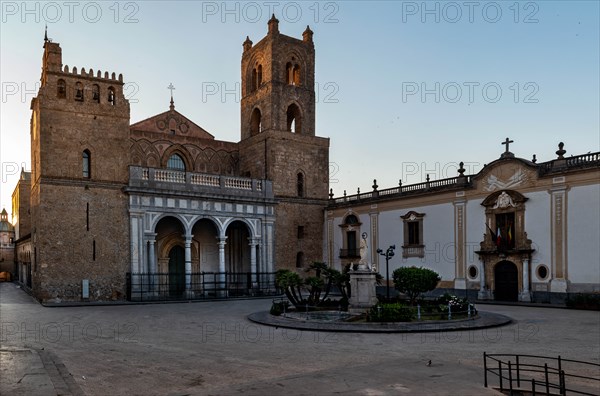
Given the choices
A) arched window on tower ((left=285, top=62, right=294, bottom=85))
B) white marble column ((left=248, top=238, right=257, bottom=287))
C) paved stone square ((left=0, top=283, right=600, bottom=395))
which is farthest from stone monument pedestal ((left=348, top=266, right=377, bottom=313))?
arched window on tower ((left=285, top=62, right=294, bottom=85))

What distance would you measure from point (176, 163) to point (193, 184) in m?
5.90

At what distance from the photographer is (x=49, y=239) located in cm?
2700

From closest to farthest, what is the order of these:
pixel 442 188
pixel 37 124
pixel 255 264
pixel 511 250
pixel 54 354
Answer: pixel 54 354
pixel 511 250
pixel 37 124
pixel 442 188
pixel 255 264

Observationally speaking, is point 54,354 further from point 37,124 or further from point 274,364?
point 37,124

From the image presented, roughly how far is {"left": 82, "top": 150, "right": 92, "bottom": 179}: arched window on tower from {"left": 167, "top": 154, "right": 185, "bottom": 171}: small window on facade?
26.3 feet

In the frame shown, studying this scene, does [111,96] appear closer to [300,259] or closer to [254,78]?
[254,78]

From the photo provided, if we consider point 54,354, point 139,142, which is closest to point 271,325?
point 54,354

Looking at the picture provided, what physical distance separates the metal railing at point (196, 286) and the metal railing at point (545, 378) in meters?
21.8

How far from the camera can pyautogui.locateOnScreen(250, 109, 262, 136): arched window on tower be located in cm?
4066

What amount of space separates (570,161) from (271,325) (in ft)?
56.3

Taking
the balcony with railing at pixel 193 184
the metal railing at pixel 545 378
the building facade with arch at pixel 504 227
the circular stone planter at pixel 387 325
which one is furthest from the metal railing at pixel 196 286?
the metal railing at pixel 545 378

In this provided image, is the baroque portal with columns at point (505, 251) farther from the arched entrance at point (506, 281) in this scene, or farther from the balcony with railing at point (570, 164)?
the balcony with railing at point (570, 164)

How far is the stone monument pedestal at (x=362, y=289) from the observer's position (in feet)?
63.7

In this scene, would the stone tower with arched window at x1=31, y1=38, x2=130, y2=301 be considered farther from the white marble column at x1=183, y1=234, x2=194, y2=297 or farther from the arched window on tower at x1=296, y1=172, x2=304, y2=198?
the arched window on tower at x1=296, y1=172, x2=304, y2=198
